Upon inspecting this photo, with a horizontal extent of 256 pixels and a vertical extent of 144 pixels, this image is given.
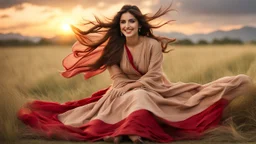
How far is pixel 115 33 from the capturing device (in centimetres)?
604

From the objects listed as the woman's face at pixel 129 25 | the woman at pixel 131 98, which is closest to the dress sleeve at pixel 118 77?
the woman at pixel 131 98

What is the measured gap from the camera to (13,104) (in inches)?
240

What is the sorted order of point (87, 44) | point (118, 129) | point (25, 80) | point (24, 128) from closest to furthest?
1. point (118, 129)
2. point (24, 128)
3. point (87, 44)
4. point (25, 80)

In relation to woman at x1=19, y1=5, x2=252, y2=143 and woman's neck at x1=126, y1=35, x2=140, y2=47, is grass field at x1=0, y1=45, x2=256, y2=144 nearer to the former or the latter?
woman at x1=19, y1=5, x2=252, y2=143

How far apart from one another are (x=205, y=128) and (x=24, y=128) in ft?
6.02

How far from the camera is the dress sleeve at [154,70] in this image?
19.1 ft

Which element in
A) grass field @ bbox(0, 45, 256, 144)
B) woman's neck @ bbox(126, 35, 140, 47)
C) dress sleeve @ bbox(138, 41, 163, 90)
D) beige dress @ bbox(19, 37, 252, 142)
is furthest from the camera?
grass field @ bbox(0, 45, 256, 144)

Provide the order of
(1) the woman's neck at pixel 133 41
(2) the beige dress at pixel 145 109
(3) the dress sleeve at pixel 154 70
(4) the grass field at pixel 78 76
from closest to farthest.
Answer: (2) the beige dress at pixel 145 109 < (3) the dress sleeve at pixel 154 70 < (1) the woman's neck at pixel 133 41 < (4) the grass field at pixel 78 76

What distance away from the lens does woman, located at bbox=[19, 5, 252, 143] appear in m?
5.51

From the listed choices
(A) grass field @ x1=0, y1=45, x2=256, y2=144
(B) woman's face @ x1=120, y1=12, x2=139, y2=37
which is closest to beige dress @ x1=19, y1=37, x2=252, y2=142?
(B) woman's face @ x1=120, y1=12, x2=139, y2=37

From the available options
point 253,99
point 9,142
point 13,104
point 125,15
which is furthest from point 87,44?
point 253,99

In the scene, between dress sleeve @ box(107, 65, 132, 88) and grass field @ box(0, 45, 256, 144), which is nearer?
dress sleeve @ box(107, 65, 132, 88)

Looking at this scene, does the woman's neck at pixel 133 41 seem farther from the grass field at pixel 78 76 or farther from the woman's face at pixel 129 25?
the grass field at pixel 78 76

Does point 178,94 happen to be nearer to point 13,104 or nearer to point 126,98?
point 126,98
